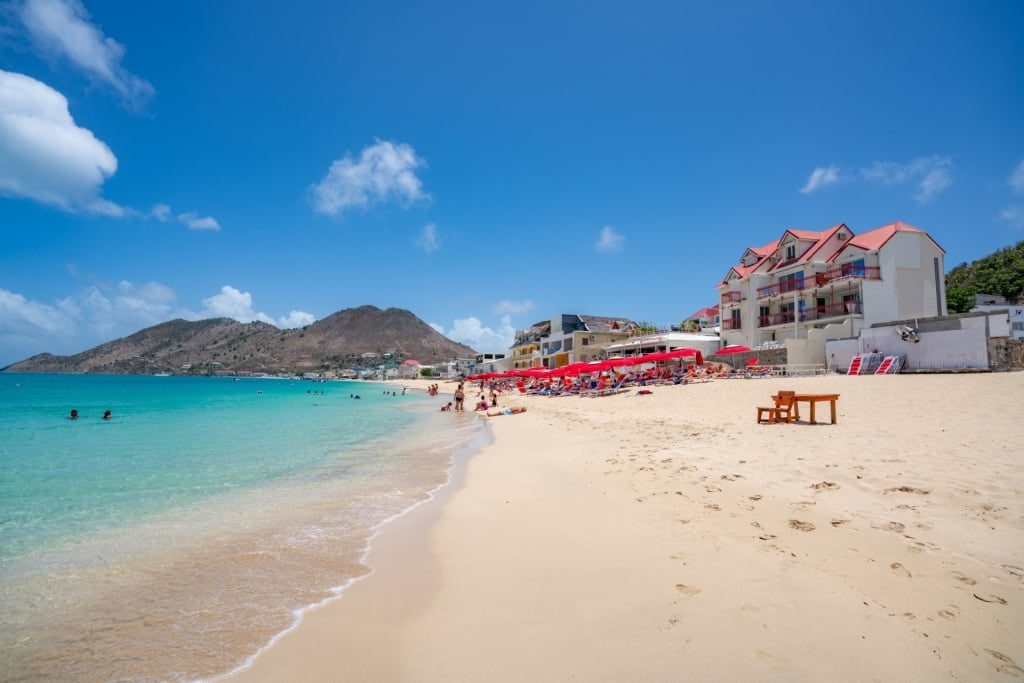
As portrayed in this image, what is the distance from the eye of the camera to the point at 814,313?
32031 millimetres

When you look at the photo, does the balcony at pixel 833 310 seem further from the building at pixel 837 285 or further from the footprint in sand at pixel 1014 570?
the footprint in sand at pixel 1014 570

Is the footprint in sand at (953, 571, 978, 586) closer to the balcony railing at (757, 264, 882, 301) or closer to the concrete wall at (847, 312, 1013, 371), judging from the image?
the concrete wall at (847, 312, 1013, 371)

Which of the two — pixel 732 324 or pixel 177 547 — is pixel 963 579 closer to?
pixel 177 547

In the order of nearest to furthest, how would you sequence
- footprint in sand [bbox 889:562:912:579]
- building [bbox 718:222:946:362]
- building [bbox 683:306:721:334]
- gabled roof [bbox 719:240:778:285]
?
footprint in sand [bbox 889:562:912:579] < building [bbox 718:222:946:362] < gabled roof [bbox 719:240:778:285] < building [bbox 683:306:721:334]

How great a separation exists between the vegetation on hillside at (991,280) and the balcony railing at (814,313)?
22.1 meters

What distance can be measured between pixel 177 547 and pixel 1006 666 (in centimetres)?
706

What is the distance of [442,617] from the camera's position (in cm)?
353

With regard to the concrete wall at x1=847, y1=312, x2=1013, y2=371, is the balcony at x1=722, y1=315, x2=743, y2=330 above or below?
above

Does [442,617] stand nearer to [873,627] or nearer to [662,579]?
[662,579]

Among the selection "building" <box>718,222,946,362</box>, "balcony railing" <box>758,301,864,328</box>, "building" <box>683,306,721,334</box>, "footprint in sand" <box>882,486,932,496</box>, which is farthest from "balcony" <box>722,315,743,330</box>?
"footprint in sand" <box>882,486,932,496</box>

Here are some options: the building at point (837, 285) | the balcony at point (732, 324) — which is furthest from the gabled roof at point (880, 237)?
the balcony at point (732, 324)

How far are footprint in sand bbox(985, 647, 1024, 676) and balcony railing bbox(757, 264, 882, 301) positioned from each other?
32.6 metres

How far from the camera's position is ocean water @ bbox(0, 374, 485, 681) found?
338 cm

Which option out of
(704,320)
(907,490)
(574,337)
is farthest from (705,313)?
(907,490)
